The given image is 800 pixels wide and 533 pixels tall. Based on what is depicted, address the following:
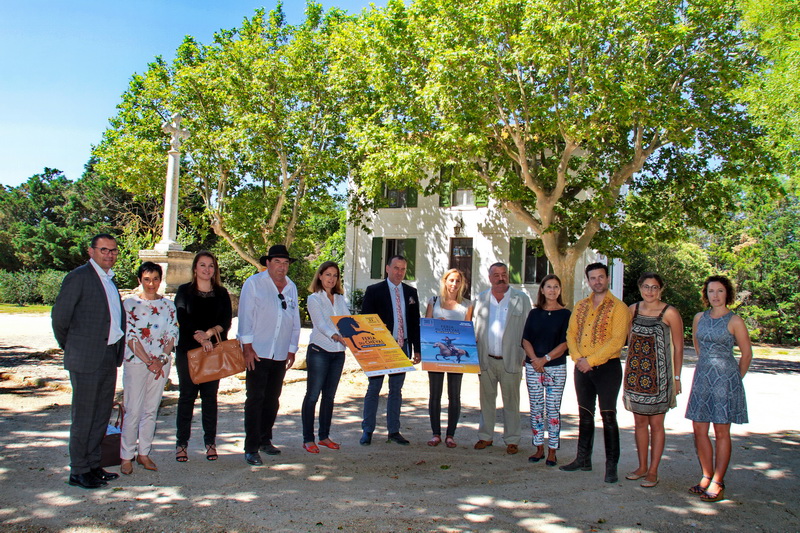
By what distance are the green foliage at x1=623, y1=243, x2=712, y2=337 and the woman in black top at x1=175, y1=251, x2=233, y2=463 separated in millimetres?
24129

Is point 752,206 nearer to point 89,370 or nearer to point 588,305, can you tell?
point 588,305

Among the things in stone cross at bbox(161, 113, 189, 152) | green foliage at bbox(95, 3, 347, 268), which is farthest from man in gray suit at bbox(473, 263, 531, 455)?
green foliage at bbox(95, 3, 347, 268)

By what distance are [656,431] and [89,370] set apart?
470cm

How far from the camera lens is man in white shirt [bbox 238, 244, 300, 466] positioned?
554 cm

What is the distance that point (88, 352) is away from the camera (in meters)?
4.70

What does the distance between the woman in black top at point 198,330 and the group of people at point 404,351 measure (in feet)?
0.04

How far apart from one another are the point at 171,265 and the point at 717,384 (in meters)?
14.1

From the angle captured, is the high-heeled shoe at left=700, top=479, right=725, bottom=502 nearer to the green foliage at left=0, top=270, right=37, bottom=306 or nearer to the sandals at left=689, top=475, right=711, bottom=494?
the sandals at left=689, top=475, right=711, bottom=494

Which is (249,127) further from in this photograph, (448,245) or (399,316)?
(399,316)

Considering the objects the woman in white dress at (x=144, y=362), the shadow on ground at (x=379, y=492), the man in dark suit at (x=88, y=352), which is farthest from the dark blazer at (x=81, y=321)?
the shadow on ground at (x=379, y=492)

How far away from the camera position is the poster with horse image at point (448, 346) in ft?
20.3

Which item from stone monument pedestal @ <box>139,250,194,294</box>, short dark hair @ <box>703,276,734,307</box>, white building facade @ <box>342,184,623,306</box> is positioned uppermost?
white building facade @ <box>342,184,623,306</box>

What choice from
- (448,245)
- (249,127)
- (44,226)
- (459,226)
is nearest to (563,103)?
(459,226)

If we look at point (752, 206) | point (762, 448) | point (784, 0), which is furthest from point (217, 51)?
point (752, 206)
